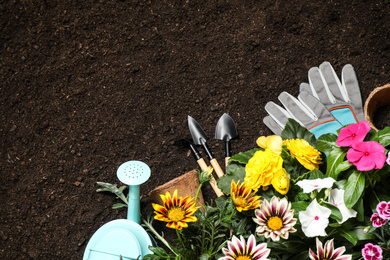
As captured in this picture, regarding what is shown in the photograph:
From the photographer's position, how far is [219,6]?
1.54 metres

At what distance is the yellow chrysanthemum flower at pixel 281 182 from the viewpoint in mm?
940

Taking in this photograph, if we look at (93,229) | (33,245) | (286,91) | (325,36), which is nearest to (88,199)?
(93,229)

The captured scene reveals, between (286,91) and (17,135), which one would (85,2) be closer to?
(17,135)

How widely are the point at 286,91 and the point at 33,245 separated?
1160 millimetres

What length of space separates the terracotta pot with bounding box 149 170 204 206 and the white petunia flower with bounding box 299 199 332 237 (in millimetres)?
509

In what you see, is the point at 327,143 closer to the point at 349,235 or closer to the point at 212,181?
the point at 349,235

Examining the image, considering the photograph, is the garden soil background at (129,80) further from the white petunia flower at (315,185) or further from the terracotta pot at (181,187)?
the white petunia flower at (315,185)

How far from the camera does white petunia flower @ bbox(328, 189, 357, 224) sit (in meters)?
0.86

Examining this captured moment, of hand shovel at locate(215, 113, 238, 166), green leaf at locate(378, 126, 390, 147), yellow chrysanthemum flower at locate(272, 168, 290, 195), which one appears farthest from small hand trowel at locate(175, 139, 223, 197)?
green leaf at locate(378, 126, 390, 147)

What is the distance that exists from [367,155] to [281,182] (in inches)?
8.8

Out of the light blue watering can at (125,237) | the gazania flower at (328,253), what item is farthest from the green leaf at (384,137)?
the light blue watering can at (125,237)

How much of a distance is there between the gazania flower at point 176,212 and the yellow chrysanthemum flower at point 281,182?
0.26 m

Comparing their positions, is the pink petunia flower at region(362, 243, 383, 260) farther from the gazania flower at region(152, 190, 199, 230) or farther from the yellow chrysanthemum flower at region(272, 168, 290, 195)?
the gazania flower at region(152, 190, 199, 230)

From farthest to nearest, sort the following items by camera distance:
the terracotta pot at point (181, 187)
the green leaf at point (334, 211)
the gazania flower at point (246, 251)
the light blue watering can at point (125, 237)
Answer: the terracotta pot at point (181, 187), the light blue watering can at point (125, 237), the green leaf at point (334, 211), the gazania flower at point (246, 251)
